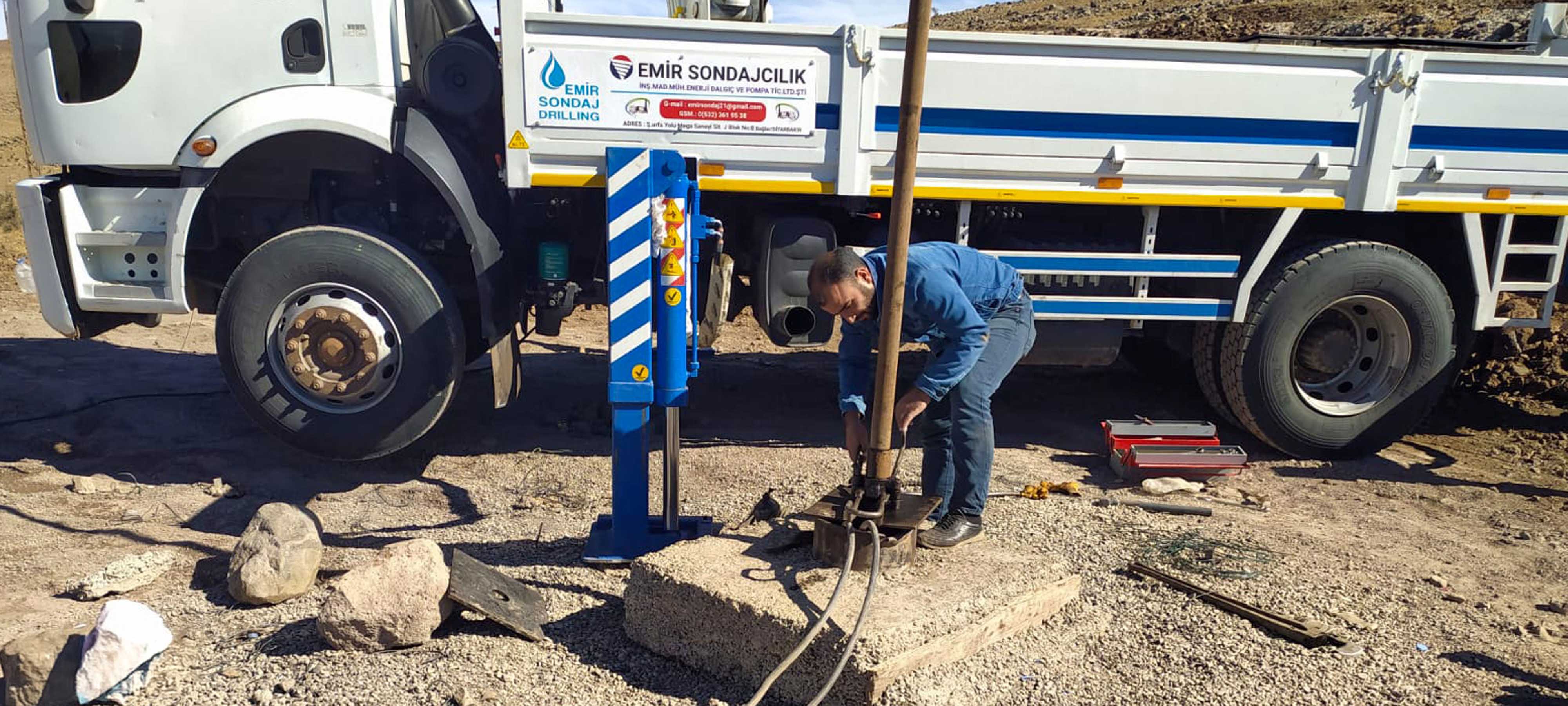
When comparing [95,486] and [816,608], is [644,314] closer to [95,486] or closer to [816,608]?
[816,608]

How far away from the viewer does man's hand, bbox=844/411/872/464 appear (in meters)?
3.61

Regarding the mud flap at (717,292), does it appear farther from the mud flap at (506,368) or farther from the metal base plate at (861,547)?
the metal base plate at (861,547)

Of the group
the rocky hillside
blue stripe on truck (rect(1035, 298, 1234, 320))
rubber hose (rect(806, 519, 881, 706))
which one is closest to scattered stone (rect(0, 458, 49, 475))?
rubber hose (rect(806, 519, 881, 706))

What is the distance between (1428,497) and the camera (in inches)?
210

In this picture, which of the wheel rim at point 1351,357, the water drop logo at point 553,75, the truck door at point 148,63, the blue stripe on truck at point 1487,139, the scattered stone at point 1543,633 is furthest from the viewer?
the wheel rim at point 1351,357

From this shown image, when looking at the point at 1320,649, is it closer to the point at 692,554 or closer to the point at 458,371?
the point at 692,554

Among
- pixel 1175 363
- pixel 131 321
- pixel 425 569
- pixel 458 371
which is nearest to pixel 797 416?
pixel 458 371

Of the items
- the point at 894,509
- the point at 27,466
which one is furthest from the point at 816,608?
the point at 27,466

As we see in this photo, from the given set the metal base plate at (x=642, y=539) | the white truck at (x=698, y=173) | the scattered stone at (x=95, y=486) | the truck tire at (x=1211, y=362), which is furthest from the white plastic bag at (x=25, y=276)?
the truck tire at (x=1211, y=362)

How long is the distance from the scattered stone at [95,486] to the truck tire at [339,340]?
0.68m

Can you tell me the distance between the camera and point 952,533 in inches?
149

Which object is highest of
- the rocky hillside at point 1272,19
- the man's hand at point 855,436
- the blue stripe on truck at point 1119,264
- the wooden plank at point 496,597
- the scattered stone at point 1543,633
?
the rocky hillside at point 1272,19

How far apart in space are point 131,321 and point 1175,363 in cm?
628

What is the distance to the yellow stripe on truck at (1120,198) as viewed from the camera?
17.0 feet
